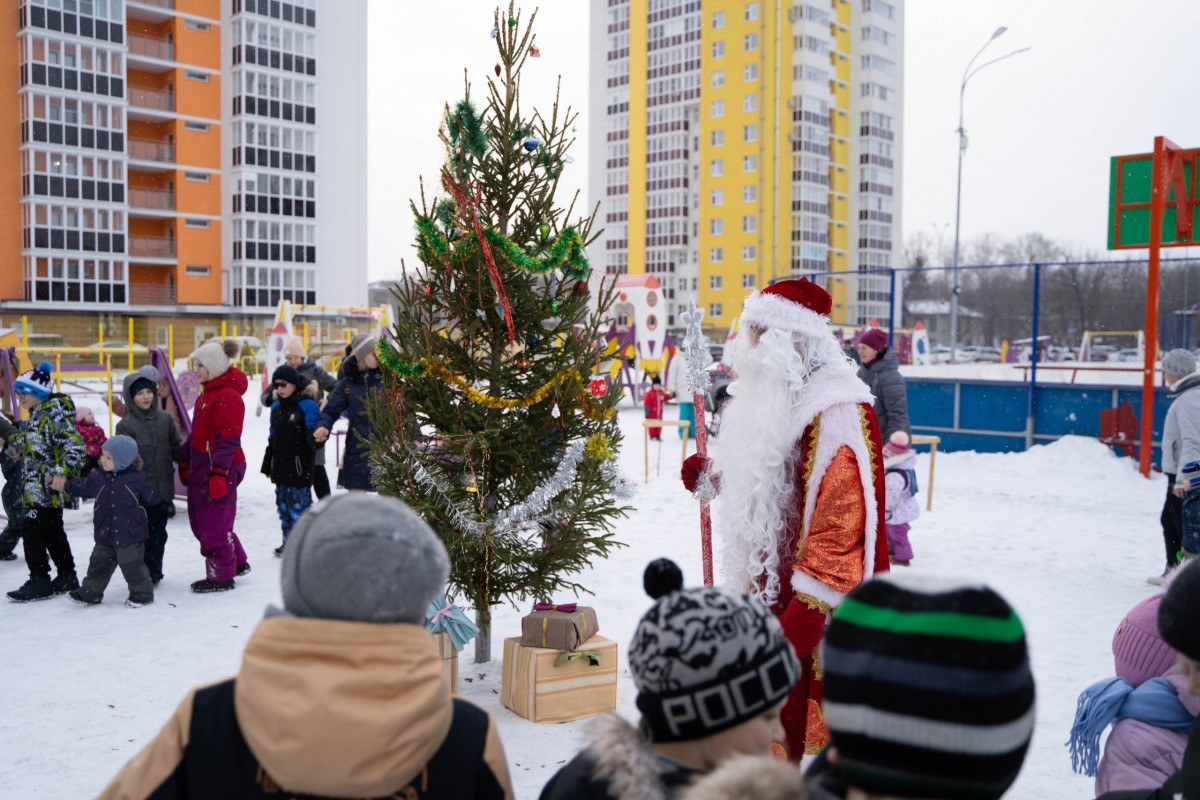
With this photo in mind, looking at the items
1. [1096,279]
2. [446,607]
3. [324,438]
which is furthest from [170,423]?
[1096,279]

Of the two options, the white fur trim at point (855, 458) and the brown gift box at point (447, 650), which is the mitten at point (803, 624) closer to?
the white fur trim at point (855, 458)

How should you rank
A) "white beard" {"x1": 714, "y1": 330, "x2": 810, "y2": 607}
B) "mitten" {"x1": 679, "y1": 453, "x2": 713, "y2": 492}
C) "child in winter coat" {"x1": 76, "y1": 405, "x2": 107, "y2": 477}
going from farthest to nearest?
"child in winter coat" {"x1": 76, "y1": 405, "x2": 107, "y2": 477} → "mitten" {"x1": 679, "y1": 453, "x2": 713, "y2": 492} → "white beard" {"x1": 714, "y1": 330, "x2": 810, "y2": 607}

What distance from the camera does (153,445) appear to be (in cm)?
698

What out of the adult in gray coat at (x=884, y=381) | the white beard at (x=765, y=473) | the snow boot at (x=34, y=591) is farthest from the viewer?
the adult in gray coat at (x=884, y=381)

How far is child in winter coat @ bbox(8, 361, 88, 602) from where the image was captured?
628 cm

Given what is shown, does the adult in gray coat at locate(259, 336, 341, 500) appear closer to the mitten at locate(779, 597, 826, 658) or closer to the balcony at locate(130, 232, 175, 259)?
the mitten at locate(779, 597, 826, 658)

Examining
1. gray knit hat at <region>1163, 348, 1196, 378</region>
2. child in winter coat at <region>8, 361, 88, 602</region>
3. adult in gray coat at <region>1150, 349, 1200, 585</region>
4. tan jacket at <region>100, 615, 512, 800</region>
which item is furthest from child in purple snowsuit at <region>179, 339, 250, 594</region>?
gray knit hat at <region>1163, 348, 1196, 378</region>

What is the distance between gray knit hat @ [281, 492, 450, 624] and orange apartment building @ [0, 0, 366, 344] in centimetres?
4487

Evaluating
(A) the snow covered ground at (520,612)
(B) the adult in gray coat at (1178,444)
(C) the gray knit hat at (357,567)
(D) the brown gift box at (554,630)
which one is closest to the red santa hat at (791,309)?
(A) the snow covered ground at (520,612)

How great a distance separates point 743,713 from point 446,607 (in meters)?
3.21

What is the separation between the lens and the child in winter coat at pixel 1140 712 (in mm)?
2029

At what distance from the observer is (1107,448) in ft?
40.8

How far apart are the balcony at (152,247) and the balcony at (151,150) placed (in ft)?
12.4

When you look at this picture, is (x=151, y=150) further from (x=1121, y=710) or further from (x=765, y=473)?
(x=1121, y=710)
